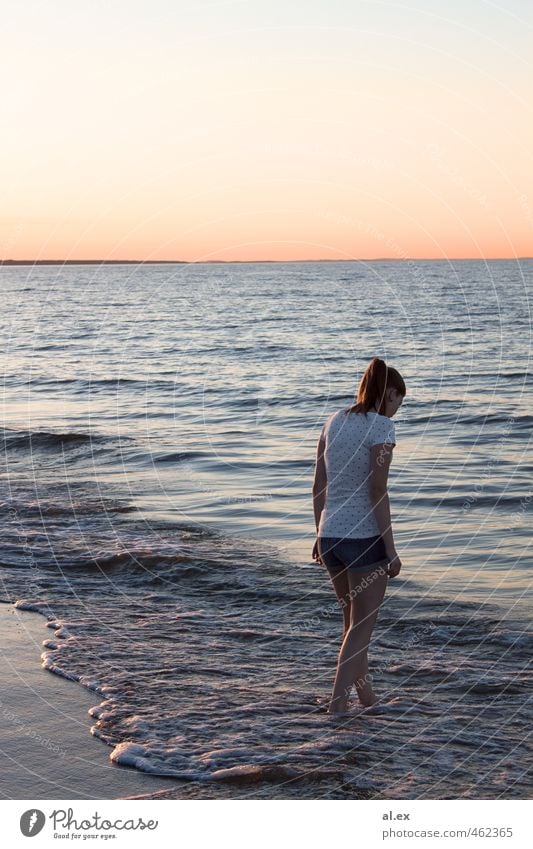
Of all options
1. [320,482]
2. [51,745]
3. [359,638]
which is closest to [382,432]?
[320,482]

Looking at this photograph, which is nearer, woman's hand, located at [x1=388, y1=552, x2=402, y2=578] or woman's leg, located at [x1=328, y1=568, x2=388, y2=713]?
woman's hand, located at [x1=388, y1=552, x2=402, y2=578]

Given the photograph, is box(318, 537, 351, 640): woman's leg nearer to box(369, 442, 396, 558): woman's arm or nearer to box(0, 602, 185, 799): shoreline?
box(369, 442, 396, 558): woman's arm

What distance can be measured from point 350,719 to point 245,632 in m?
2.08

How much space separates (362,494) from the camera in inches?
257

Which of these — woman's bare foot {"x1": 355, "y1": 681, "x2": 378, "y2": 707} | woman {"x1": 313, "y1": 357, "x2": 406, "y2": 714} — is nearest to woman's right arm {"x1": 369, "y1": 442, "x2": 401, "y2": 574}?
woman {"x1": 313, "y1": 357, "x2": 406, "y2": 714}

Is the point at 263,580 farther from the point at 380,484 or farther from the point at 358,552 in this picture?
the point at 380,484

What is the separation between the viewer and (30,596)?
986cm

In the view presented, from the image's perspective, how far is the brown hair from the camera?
644 cm

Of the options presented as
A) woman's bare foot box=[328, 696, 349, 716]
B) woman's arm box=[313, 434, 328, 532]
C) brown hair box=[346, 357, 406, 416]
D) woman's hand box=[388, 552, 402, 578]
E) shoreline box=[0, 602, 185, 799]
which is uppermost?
brown hair box=[346, 357, 406, 416]

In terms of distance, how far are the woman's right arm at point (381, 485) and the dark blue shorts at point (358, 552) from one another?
6 centimetres

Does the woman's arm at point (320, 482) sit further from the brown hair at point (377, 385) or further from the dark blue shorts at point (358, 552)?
the brown hair at point (377, 385)

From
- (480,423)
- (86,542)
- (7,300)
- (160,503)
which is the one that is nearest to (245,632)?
(86,542)

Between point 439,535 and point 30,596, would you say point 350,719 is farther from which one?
point 439,535

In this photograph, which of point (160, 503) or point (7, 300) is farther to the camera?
point (7, 300)
